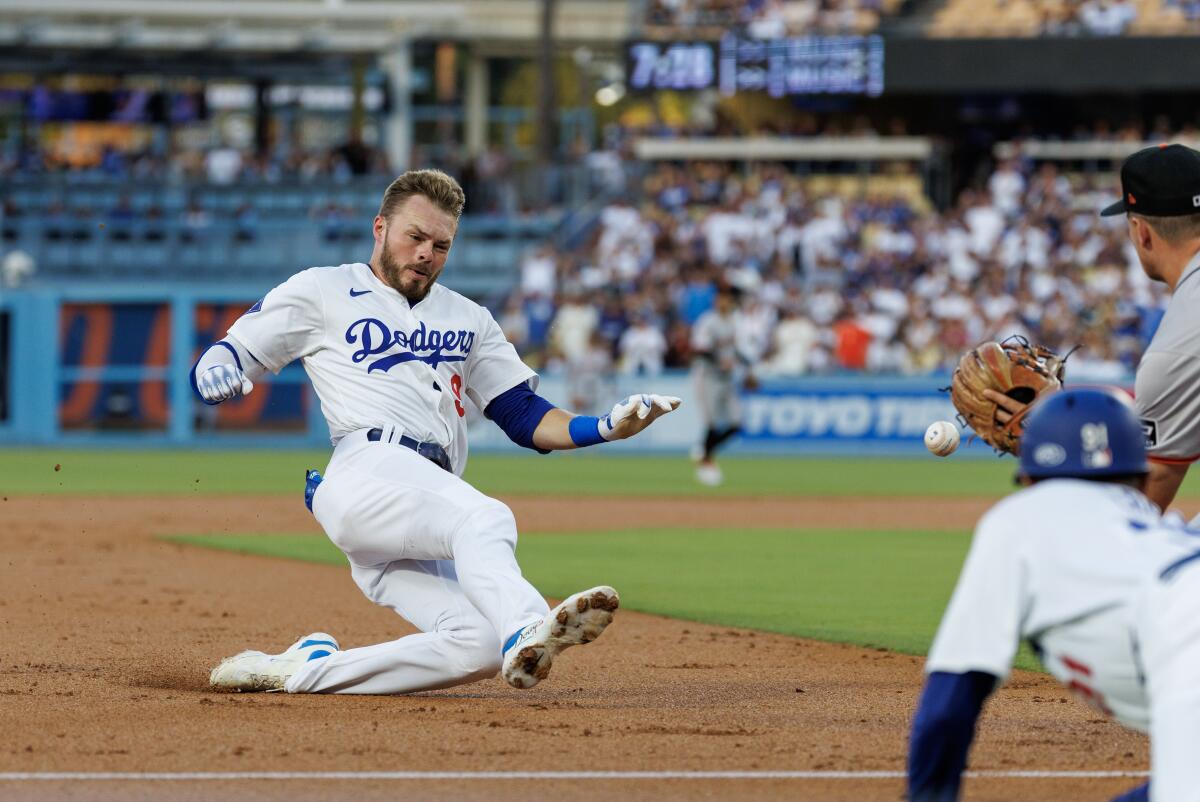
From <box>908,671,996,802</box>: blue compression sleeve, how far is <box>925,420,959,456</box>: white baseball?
194cm

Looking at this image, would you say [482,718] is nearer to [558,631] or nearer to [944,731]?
[558,631]

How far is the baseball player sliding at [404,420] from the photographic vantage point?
615cm

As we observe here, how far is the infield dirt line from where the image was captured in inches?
199

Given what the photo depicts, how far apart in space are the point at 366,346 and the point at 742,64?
27001 millimetres

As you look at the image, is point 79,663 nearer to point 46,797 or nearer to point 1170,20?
point 46,797

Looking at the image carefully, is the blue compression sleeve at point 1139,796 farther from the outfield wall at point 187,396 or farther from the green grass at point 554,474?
the outfield wall at point 187,396

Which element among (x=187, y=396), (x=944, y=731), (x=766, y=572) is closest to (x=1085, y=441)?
(x=944, y=731)

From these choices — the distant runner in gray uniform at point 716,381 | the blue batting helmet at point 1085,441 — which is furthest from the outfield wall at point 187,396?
the blue batting helmet at point 1085,441

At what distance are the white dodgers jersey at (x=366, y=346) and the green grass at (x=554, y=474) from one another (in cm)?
1241

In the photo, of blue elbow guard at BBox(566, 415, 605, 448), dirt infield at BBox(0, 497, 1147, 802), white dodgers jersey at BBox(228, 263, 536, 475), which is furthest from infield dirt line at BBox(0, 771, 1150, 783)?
white dodgers jersey at BBox(228, 263, 536, 475)

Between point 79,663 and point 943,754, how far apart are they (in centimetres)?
497

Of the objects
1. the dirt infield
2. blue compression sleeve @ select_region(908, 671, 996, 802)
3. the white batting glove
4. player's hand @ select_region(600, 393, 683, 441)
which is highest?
the white batting glove

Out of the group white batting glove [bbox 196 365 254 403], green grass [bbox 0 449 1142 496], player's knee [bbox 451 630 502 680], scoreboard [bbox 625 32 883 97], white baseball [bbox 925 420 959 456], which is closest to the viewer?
white baseball [bbox 925 420 959 456]

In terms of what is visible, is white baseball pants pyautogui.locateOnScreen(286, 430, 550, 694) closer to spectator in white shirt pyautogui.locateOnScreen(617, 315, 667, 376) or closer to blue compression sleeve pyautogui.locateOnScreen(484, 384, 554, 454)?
blue compression sleeve pyautogui.locateOnScreen(484, 384, 554, 454)
